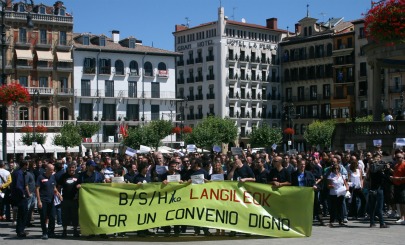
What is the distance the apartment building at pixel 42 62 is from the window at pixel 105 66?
4127 mm

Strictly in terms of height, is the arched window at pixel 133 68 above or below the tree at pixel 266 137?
above

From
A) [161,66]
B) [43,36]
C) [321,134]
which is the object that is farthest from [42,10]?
[321,134]

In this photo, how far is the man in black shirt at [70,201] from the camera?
1655 centimetres

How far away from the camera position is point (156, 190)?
16156 millimetres

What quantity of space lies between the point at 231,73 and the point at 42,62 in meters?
30.9

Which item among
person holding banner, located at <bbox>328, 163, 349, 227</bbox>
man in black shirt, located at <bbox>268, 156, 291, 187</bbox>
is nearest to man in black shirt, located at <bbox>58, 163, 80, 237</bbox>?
man in black shirt, located at <bbox>268, 156, 291, 187</bbox>

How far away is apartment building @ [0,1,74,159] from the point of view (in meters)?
72.6

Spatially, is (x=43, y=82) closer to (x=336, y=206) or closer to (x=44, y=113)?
(x=44, y=113)

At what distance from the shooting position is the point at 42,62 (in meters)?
74.1

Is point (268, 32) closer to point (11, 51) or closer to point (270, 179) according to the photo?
point (11, 51)

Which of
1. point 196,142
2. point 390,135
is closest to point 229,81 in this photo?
point 196,142

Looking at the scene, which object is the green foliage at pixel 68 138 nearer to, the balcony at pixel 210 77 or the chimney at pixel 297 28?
the balcony at pixel 210 77

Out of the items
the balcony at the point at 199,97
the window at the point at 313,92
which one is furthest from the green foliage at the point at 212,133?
the window at the point at 313,92

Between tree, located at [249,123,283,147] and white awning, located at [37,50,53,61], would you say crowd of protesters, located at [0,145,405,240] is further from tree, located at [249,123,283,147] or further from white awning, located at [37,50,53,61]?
tree, located at [249,123,283,147]
